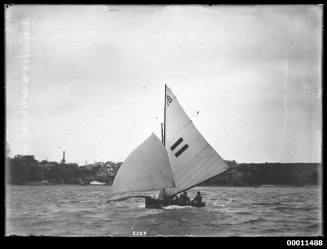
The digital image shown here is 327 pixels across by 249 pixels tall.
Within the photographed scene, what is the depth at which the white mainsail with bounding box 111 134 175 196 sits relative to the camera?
21094 mm

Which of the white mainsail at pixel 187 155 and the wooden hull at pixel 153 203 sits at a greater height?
the white mainsail at pixel 187 155

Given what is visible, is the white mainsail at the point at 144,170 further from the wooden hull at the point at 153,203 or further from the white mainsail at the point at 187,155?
the wooden hull at the point at 153,203

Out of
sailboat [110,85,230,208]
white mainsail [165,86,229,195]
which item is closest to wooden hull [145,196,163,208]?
sailboat [110,85,230,208]

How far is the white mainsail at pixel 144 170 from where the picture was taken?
69.2 feet

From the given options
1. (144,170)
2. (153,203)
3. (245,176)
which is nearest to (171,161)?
(144,170)

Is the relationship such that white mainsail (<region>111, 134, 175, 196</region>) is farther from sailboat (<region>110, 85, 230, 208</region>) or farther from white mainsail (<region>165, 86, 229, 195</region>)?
white mainsail (<region>165, 86, 229, 195</region>)

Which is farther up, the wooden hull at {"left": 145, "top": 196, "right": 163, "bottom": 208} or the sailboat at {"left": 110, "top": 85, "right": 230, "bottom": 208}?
→ the sailboat at {"left": 110, "top": 85, "right": 230, "bottom": 208}

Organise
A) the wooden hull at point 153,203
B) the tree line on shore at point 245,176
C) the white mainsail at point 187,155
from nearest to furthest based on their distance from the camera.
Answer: the tree line on shore at point 245,176 → the white mainsail at point 187,155 → the wooden hull at point 153,203

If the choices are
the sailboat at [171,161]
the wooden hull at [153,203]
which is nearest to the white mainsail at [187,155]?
the sailboat at [171,161]

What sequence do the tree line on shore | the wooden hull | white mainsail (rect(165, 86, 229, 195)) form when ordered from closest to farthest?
the tree line on shore → white mainsail (rect(165, 86, 229, 195)) → the wooden hull

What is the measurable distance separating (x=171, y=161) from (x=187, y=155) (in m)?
0.96

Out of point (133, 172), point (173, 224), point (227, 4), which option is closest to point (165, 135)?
point (133, 172)

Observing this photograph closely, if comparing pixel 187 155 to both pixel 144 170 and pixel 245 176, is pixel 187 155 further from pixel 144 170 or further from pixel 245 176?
pixel 245 176

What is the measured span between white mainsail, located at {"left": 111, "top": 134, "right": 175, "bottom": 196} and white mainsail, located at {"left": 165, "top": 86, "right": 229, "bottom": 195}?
1.62 metres
